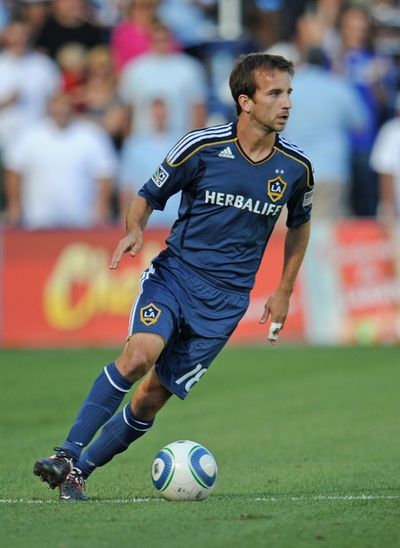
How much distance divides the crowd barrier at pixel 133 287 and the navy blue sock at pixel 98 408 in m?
8.62

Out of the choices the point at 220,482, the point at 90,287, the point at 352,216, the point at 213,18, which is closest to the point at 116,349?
the point at 90,287

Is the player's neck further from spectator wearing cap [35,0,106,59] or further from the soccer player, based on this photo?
spectator wearing cap [35,0,106,59]

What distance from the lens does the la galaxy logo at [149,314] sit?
6.83 meters

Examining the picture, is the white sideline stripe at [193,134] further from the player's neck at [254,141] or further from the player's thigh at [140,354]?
the player's thigh at [140,354]

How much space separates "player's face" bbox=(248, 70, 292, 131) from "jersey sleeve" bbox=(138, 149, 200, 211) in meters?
0.42

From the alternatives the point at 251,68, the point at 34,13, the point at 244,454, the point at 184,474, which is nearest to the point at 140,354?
the point at 184,474

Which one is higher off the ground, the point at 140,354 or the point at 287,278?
the point at 287,278

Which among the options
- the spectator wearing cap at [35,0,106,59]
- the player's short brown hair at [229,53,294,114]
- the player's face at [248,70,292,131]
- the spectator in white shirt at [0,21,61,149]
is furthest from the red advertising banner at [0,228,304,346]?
the player's face at [248,70,292,131]

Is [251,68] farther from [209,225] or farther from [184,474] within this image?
[184,474]

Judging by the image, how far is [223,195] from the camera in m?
7.07

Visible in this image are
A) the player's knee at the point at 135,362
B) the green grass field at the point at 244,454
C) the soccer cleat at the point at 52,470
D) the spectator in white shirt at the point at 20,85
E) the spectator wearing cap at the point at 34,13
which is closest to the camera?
the green grass field at the point at 244,454

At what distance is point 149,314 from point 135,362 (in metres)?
0.29

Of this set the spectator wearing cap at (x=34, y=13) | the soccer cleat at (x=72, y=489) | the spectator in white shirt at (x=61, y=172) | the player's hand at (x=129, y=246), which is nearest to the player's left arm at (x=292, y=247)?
the player's hand at (x=129, y=246)

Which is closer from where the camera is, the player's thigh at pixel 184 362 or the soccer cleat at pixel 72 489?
the soccer cleat at pixel 72 489
